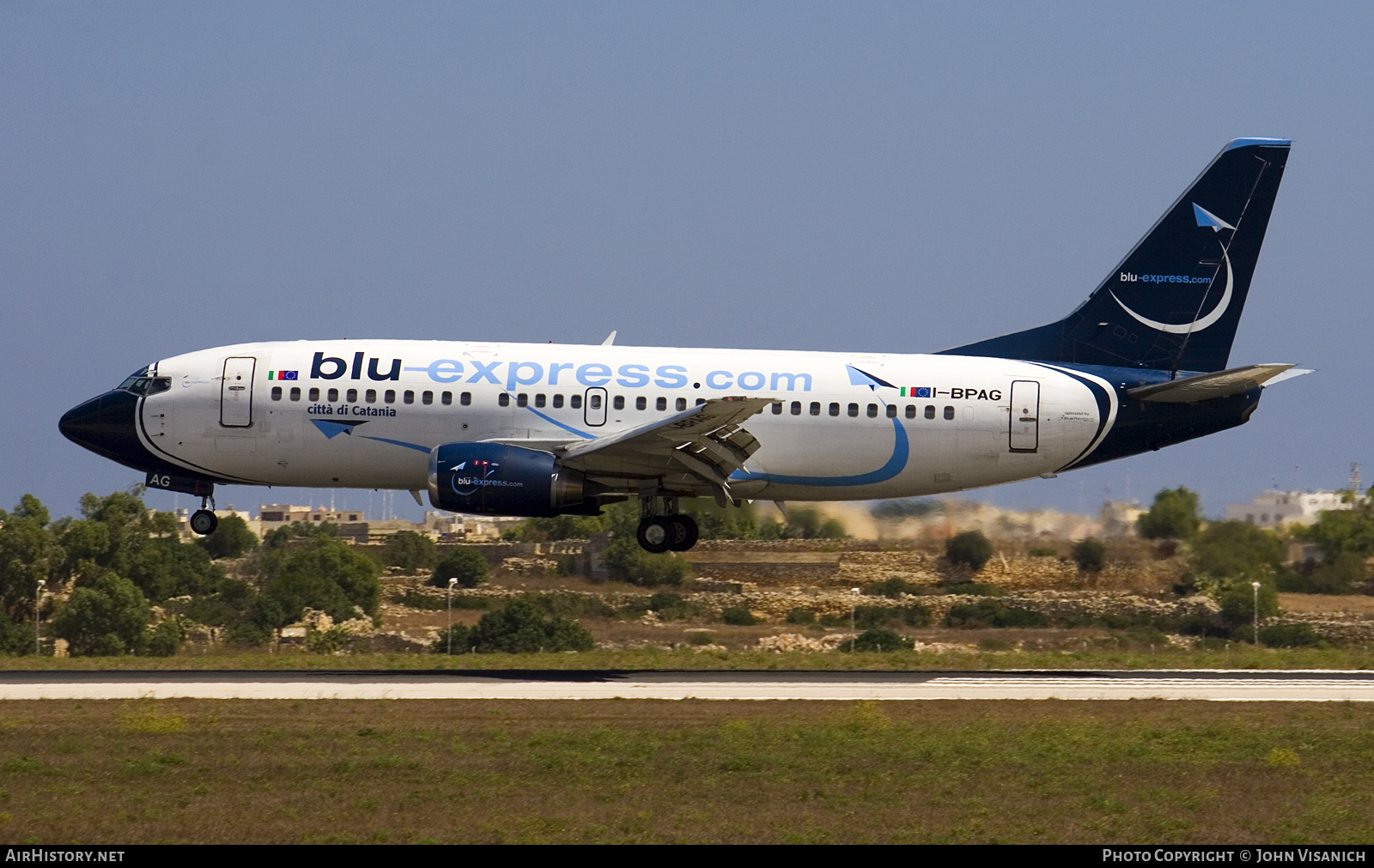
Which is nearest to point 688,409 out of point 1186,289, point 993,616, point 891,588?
point 891,588

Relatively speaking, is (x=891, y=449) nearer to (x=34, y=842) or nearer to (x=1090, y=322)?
(x=1090, y=322)

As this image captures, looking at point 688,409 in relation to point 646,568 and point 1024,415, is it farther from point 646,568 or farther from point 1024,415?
point 646,568

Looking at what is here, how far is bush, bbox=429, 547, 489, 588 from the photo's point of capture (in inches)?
1566

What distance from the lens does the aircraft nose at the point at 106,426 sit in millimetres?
29266

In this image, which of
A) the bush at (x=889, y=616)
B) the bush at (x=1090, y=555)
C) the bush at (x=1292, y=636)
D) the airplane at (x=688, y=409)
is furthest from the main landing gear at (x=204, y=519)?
the bush at (x=1292, y=636)

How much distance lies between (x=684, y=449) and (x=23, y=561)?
33.7 meters

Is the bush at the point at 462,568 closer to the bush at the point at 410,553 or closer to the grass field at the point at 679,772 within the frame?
the bush at the point at 410,553

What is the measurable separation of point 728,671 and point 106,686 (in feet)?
34.8

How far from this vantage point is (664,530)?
28938 mm

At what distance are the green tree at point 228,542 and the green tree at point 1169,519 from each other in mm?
41319

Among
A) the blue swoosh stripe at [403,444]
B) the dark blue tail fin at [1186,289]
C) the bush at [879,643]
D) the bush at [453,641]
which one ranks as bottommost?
the bush at [453,641]

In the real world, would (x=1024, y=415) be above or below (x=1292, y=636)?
above
